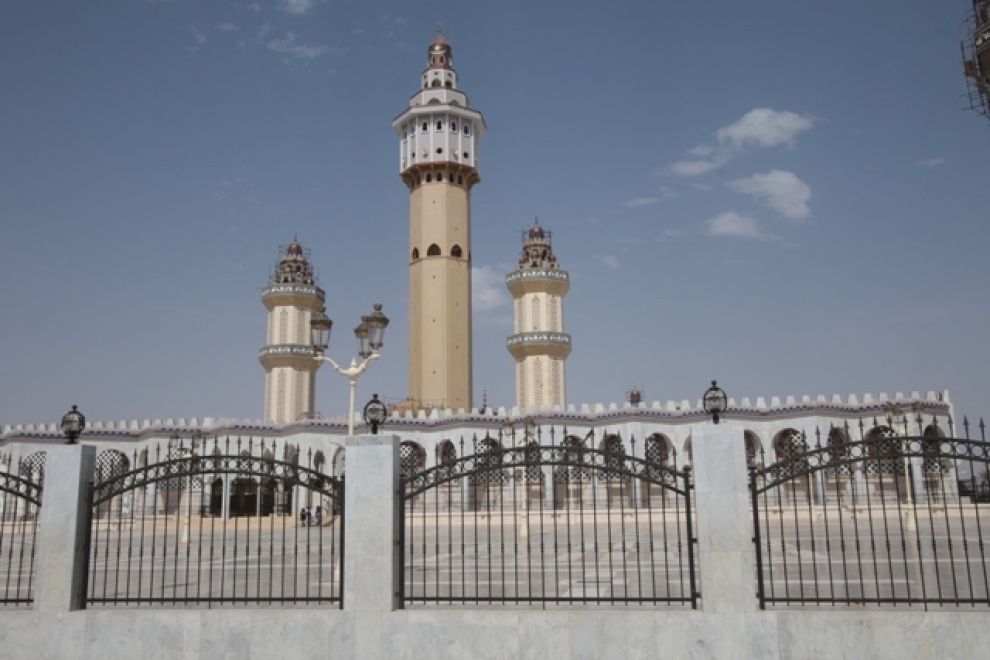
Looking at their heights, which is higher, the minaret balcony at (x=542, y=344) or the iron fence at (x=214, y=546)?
the minaret balcony at (x=542, y=344)

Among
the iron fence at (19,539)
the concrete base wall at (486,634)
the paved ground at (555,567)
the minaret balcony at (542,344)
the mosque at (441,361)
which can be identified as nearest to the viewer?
the concrete base wall at (486,634)

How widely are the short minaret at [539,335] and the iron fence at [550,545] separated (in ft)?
32.5

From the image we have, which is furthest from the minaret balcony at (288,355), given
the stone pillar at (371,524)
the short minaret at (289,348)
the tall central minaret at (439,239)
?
the stone pillar at (371,524)

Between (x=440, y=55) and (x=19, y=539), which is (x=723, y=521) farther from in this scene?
(x=440, y=55)

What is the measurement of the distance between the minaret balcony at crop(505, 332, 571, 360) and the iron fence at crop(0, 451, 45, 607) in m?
26.4

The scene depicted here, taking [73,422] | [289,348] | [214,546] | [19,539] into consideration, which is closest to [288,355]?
[289,348]

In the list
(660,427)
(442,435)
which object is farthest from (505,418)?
(660,427)

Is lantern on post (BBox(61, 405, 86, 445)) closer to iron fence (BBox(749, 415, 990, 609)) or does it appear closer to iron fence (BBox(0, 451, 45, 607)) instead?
iron fence (BBox(0, 451, 45, 607))

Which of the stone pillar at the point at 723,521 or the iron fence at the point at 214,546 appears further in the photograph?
the iron fence at the point at 214,546

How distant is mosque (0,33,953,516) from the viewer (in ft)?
142

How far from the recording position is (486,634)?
8.59 m

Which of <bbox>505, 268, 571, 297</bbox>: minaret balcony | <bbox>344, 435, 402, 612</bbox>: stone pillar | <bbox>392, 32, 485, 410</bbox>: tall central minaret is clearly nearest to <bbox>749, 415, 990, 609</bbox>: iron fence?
<bbox>344, 435, 402, 612</bbox>: stone pillar

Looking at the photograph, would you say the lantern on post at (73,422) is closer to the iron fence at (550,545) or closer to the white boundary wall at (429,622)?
the white boundary wall at (429,622)

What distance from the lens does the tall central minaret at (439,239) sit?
2079 inches
